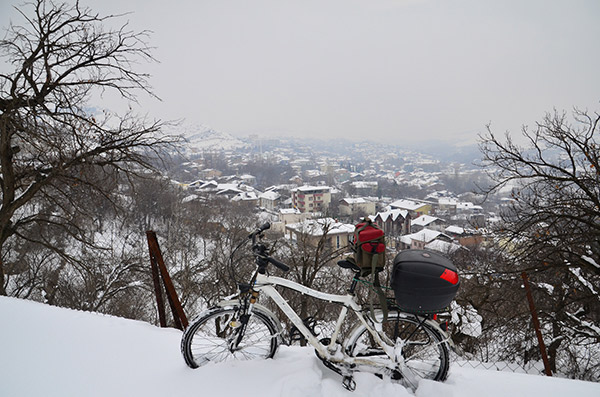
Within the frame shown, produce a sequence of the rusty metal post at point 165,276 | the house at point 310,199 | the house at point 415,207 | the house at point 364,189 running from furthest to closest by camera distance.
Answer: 1. the house at point 364,189
2. the house at point 310,199
3. the house at point 415,207
4. the rusty metal post at point 165,276

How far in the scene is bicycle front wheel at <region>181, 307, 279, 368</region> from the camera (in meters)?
2.47

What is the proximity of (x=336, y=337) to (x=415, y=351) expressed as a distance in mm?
656

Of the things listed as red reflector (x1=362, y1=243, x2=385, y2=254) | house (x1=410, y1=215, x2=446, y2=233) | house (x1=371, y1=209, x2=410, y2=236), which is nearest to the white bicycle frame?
red reflector (x1=362, y1=243, x2=385, y2=254)

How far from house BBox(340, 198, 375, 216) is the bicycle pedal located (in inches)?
1950

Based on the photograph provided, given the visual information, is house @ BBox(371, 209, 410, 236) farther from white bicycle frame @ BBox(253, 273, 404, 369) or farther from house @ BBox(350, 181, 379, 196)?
white bicycle frame @ BBox(253, 273, 404, 369)

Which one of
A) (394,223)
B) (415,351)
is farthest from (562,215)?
(394,223)

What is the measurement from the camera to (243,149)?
17912 centimetres

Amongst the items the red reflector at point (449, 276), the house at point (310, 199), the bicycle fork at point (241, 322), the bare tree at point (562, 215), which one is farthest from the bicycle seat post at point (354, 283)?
the house at point (310, 199)

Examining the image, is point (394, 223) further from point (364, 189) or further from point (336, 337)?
point (336, 337)

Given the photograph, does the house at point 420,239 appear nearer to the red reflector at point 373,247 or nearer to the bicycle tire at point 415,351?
the bicycle tire at point 415,351

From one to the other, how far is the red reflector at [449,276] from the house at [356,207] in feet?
162

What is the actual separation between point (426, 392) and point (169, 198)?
111ft

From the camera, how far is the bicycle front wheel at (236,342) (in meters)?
2.47

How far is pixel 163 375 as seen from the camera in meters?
2.37
